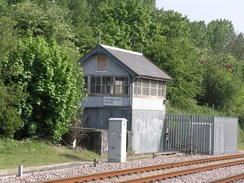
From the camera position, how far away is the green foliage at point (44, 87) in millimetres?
22438

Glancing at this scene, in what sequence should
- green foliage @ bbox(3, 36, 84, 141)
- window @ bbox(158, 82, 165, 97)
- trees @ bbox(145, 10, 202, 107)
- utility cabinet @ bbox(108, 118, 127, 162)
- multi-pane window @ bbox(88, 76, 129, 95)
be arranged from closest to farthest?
utility cabinet @ bbox(108, 118, 127, 162) < green foliage @ bbox(3, 36, 84, 141) < multi-pane window @ bbox(88, 76, 129, 95) < window @ bbox(158, 82, 165, 97) < trees @ bbox(145, 10, 202, 107)

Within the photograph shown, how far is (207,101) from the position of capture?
51594 mm

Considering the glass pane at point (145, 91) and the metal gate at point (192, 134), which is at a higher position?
the glass pane at point (145, 91)

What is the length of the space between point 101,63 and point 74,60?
243 centimetres

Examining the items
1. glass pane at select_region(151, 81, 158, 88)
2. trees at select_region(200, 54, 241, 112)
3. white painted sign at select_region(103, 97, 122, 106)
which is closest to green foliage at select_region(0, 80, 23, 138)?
white painted sign at select_region(103, 97, 122, 106)

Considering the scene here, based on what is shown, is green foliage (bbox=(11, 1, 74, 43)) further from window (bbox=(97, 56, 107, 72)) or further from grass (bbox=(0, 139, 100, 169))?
grass (bbox=(0, 139, 100, 169))

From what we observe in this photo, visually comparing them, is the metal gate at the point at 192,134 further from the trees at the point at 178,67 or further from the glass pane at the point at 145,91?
the trees at the point at 178,67

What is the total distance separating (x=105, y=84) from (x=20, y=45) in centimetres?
767

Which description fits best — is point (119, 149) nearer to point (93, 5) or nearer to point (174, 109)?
point (174, 109)

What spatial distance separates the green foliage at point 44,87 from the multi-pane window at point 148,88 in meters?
5.47

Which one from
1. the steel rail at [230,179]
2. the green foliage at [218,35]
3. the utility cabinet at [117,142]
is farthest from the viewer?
the green foliage at [218,35]

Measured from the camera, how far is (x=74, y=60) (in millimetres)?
27062

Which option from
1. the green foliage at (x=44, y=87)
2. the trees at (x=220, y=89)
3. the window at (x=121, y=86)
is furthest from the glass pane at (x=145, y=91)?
the trees at (x=220, y=89)

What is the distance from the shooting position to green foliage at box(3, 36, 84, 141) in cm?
2244
